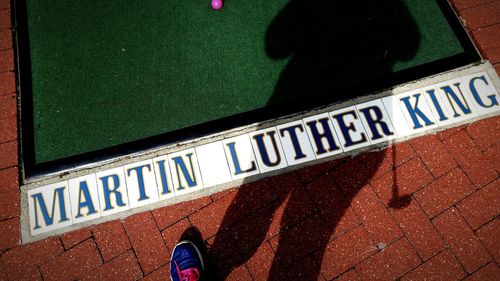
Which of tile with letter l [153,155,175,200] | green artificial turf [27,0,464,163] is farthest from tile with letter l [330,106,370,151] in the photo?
tile with letter l [153,155,175,200]

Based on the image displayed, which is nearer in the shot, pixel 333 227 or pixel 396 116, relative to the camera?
pixel 333 227

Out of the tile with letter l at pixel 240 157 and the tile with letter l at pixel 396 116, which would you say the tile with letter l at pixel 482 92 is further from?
the tile with letter l at pixel 240 157

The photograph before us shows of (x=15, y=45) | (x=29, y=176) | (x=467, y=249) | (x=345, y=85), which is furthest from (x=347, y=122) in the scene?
(x=15, y=45)

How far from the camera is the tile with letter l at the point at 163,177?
2881mm

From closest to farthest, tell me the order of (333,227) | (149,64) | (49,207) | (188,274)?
(188,274) → (333,227) → (49,207) → (149,64)

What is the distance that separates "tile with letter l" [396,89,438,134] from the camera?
2.96 meters

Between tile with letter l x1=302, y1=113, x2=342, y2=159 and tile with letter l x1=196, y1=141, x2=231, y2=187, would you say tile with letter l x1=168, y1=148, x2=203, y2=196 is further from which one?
tile with letter l x1=302, y1=113, x2=342, y2=159

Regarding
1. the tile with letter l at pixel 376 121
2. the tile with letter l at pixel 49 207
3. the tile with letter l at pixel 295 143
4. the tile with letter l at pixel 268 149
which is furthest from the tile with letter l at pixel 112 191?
the tile with letter l at pixel 376 121

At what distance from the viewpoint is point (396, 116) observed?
3.00 meters

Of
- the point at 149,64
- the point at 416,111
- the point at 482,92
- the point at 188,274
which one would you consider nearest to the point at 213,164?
the point at 188,274

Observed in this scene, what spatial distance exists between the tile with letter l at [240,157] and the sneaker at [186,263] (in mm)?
796

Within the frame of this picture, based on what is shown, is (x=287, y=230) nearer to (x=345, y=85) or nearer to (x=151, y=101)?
(x=345, y=85)

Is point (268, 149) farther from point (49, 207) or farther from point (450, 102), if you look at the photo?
point (49, 207)

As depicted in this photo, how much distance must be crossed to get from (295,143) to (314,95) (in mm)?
608
